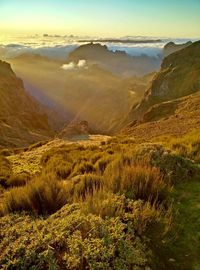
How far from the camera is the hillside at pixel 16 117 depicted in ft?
202

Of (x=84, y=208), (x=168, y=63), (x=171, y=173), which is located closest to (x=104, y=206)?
(x=84, y=208)

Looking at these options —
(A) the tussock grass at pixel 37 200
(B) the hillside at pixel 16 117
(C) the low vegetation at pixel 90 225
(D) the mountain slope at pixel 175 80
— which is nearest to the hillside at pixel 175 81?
(D) the mountain slope at pixel 175 80

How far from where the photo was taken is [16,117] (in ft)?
291

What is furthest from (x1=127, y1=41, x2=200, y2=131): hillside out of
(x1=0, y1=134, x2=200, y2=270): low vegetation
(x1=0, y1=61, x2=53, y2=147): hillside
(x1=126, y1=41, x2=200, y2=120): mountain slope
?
(x1=0, y1=134, x2=200, y2=270): low vegetation

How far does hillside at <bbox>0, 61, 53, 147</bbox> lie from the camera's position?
61.5m

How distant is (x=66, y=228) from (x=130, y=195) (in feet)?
4.94

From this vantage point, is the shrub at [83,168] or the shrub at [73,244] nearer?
the shrub at [73,244]

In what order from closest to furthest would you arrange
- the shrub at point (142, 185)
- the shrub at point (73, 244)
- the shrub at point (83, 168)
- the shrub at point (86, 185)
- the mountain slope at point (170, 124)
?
1. the shrub at point (73, 244)
2. the shrub at point (142, 185)
3. the shrub at point (86, 185)
4. the shrub at point (83, 168)
5. the mountain slope at point (170, 124)

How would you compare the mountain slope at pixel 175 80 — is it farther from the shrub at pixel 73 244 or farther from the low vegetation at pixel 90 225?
the shrub at pixel 73 244

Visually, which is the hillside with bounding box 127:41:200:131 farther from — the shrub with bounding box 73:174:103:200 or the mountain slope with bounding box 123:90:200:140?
the shrub with bounding box 73:174:103:200

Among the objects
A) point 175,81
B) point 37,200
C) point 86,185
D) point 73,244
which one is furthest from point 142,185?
point 175,81

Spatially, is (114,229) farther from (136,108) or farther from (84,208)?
(136,108)

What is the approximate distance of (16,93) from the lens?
124625mm

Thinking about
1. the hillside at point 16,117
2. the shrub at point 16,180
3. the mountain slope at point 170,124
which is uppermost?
the shrub at point 16,180
